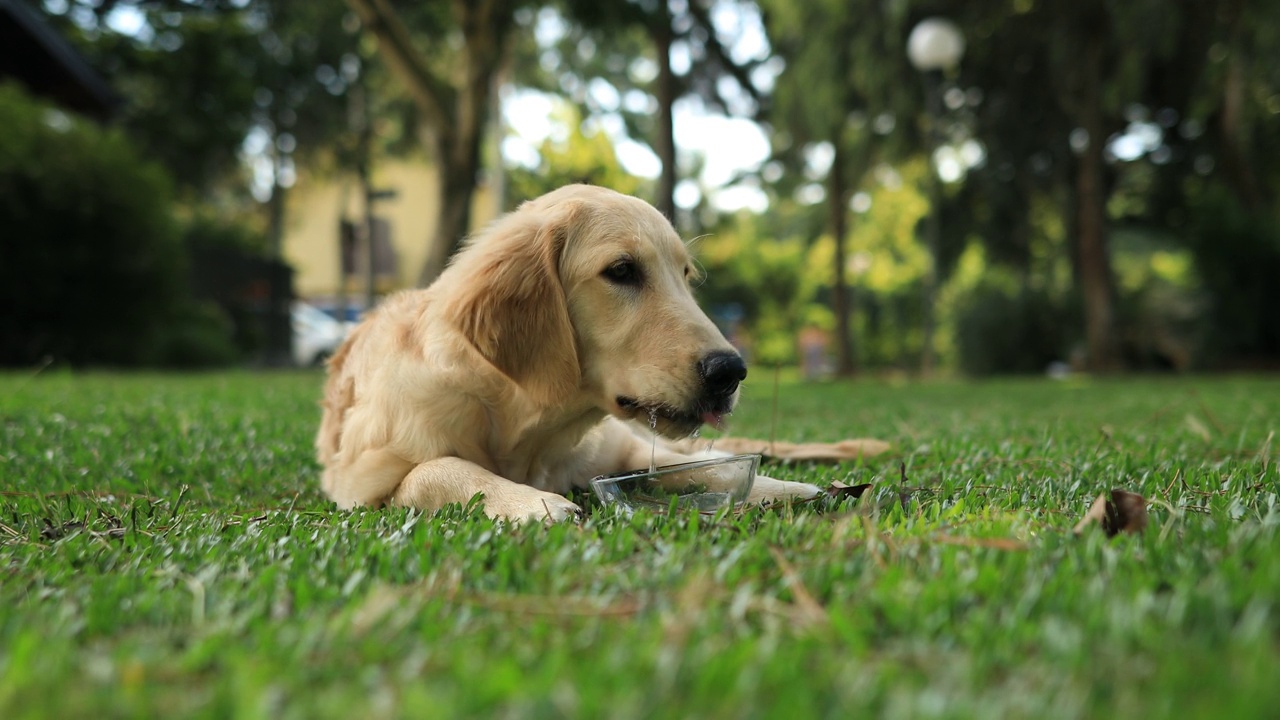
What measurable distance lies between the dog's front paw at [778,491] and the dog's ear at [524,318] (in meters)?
0.68

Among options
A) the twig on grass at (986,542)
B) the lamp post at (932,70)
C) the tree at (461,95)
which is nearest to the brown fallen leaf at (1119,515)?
the twig on grass at (986,542)

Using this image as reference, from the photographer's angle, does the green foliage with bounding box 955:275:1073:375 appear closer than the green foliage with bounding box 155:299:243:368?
No

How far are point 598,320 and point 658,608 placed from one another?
1624 millimetres

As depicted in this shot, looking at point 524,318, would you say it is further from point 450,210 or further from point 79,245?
point 79,245

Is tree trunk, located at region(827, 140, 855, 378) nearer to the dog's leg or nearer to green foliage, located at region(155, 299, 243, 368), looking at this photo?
green foliage, located at region(155, 299, 243, 368)

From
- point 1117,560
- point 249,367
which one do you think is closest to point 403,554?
point 1117,560

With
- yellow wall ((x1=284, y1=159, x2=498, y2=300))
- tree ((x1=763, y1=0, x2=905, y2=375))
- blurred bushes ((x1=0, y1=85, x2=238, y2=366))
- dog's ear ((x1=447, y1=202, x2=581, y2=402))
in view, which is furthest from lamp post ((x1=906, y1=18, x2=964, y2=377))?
yellow wall ((x1=284, y1=159, x2=498, y2=300))

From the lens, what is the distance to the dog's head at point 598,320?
2.84 meters

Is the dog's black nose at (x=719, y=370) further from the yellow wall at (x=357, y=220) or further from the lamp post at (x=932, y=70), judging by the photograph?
the yellow wall at (x=357, y=220)

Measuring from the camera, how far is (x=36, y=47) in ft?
53.9

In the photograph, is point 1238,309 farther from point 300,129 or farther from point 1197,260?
point 300,129

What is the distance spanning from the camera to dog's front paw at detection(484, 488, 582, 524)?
245 centimetres

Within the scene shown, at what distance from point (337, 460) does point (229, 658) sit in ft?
7.08

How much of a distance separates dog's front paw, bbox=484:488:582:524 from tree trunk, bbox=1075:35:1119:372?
16.5m
